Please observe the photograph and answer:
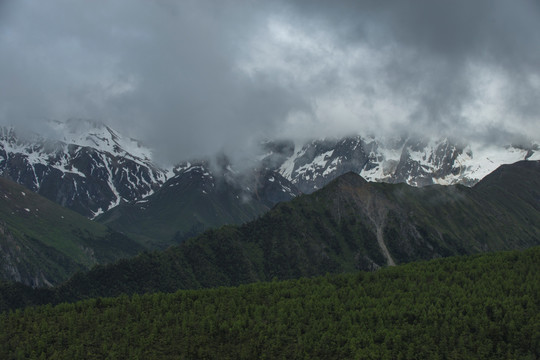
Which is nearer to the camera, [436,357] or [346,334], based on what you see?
[436,357]

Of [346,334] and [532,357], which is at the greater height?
[346,334]

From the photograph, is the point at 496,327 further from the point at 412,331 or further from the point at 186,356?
the point at 186,356

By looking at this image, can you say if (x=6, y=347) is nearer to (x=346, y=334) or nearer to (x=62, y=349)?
(x=62, y=349)

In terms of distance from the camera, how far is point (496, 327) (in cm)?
19500

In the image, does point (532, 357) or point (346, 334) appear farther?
point (346, 334)

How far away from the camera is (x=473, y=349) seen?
188 m

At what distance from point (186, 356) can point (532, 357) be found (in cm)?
11315

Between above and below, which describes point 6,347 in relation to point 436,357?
above

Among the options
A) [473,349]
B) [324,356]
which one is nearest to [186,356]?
[324,356]

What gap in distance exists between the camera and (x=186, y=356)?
192375 mm

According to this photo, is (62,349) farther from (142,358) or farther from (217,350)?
(217,350)

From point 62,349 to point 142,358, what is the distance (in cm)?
2993

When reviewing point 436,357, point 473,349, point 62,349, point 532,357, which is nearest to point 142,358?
point 62,349

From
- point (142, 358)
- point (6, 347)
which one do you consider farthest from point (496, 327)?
point (6, 347)
